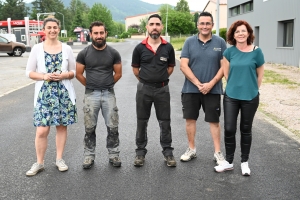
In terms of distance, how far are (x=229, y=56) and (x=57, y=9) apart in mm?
119506

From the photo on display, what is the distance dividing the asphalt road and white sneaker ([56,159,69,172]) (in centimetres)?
6

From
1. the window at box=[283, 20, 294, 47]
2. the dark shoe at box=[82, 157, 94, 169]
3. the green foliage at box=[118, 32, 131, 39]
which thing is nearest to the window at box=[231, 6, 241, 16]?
the window at box=[283, 20, 294, 47]

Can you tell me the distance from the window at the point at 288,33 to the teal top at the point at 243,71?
18355mm

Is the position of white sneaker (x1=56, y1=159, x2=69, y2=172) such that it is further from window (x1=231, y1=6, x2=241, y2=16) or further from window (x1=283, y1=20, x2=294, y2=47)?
window (x1=231, y1=6, x2=241, y2=16)

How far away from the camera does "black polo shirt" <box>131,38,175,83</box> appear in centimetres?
481

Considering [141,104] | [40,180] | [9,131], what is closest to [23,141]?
[9,131]

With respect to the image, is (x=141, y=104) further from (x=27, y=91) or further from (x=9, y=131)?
(x=27, y=91)

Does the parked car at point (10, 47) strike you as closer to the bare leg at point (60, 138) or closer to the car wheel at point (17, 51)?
the car wheel at point (17, 51)

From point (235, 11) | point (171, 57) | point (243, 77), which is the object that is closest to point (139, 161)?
point (171, 57)

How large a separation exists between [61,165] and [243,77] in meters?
2.53

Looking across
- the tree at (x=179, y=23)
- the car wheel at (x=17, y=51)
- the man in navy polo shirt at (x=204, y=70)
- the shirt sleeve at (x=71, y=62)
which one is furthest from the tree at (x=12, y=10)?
the man in navy polo shirt at (x=204, y=70)

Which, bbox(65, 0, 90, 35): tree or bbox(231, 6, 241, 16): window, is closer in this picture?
bbox(231, 6, 241, 16): window

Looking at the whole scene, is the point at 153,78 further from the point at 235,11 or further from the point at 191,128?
the point at 235,11

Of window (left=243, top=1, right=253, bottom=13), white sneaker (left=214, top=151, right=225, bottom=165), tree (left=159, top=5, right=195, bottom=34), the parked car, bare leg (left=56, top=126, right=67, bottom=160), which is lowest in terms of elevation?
white sneaker (left=214, top=151, right=225, bottom=165)
